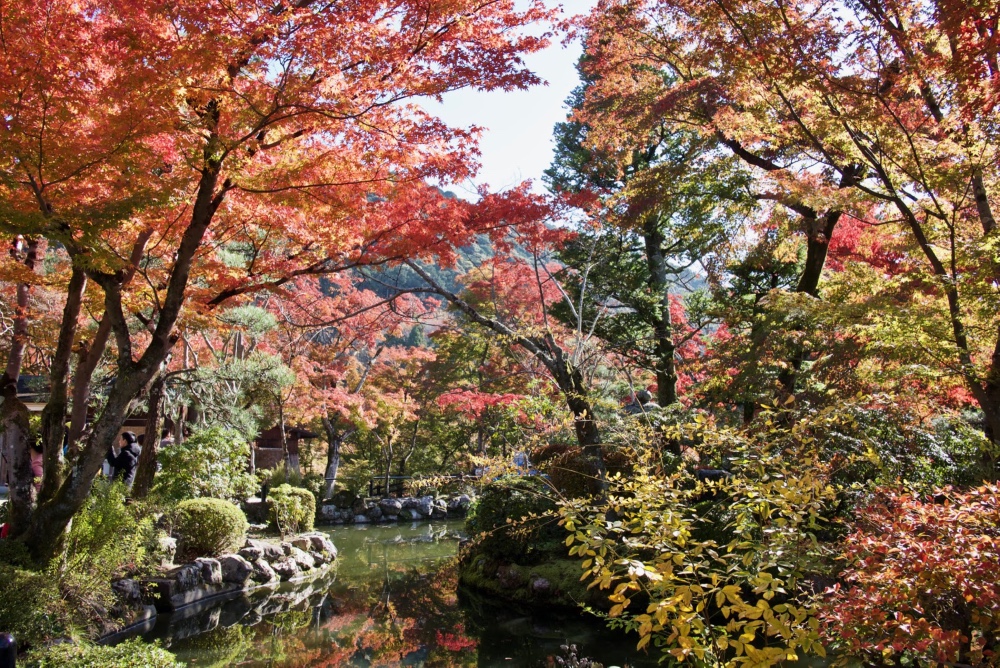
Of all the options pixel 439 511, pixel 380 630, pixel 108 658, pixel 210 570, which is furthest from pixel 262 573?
pixel 439 511

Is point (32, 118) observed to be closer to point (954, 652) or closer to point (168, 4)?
point (168, 4)

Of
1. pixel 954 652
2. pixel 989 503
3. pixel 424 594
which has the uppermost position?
pixel 989 503

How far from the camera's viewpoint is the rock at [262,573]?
354 inches

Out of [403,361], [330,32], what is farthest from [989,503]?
[403,361]

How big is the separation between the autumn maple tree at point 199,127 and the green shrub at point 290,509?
503 centimetres

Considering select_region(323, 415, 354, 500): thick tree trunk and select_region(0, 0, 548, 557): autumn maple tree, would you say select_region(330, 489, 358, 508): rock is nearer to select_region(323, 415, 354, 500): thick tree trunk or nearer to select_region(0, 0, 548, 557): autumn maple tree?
select_region(323, 415, 354, 500): thick tree trunk

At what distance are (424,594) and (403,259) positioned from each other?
4.79 metres

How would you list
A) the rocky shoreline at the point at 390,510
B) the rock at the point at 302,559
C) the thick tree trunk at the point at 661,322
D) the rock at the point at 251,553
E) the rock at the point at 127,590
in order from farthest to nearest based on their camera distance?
the rocky shoreline at the point at 390,510 < the thick tree trunk at the point at 661,322 < the rock at the point at 302,559 < the rock at the point at 251,553 < the rock at the point at 127,590

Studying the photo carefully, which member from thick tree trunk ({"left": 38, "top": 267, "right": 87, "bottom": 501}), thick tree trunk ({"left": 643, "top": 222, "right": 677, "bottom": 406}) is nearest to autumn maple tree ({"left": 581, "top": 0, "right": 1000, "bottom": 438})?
thick tree trunk ({"left": 643, "top": 222, "right": 677, "bottom": 406})

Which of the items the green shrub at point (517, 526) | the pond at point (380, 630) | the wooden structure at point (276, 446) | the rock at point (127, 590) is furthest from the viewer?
the wooden structure at point (276, 446)

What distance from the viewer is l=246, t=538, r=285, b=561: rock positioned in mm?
9594

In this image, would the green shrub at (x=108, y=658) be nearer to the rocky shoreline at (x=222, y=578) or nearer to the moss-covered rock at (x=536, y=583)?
the rocky shoreline at (x=222, y=578)

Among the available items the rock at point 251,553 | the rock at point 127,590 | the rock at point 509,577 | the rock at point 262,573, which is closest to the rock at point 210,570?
the rock at point 262,573

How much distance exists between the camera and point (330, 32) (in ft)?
14.8
